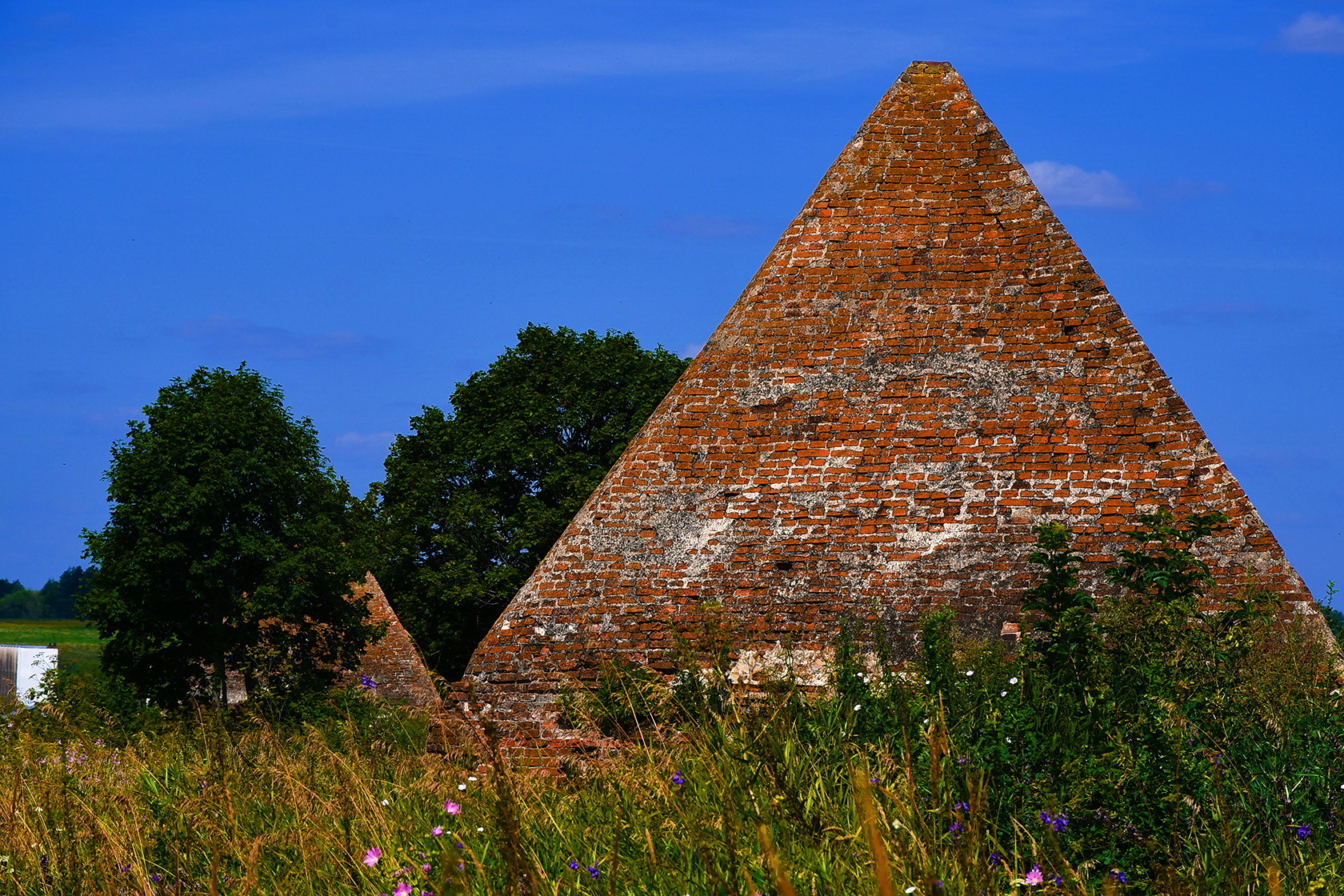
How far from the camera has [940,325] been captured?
1021cm

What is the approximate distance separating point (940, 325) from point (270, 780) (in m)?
6.87

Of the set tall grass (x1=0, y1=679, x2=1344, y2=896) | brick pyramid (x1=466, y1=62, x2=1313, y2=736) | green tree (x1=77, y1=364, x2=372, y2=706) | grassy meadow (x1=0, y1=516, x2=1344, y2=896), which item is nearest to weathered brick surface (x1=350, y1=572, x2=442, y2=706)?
green tree (x1=77, y1=364, x2=372, y2=706)

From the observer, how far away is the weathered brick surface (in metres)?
27.0

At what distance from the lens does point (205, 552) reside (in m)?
22.3

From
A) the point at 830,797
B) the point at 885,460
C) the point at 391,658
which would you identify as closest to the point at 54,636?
the point at 391,658

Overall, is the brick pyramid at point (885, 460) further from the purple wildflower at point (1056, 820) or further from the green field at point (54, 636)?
the green field at point (54, 636)

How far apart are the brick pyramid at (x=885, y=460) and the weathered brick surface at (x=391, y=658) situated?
18035 millimetres

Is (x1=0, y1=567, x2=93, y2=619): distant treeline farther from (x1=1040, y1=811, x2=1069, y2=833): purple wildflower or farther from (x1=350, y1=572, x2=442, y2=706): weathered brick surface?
(x1=1040, y1=811, x2=1069, y2=833): purple wildflower

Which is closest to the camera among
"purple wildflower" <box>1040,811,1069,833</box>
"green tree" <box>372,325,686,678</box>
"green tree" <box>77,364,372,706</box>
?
"purple wildflower" <box>1040,811,1069,833</box>

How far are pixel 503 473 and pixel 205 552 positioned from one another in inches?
356

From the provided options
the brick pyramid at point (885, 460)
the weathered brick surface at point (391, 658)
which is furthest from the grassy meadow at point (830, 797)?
the weathered brick surface at point (391, 658)

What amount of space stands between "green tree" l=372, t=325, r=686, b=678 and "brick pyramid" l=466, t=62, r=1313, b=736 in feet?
60.1

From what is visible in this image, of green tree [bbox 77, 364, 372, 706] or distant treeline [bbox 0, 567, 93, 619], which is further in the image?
distant treeline [bbox 0, 567, 93, 619]

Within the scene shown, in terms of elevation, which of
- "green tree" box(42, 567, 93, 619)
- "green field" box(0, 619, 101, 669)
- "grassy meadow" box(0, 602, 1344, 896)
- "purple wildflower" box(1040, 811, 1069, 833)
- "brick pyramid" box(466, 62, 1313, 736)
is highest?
"green tree" box(42, 567, 93, 619)
